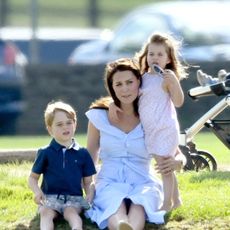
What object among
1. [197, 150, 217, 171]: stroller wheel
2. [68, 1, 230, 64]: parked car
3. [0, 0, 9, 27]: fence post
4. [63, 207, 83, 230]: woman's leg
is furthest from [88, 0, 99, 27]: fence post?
[63, 207, 83, 230]: woman's leg

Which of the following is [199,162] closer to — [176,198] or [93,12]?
[176,198]

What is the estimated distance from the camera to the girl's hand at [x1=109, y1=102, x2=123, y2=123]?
9.27 metres

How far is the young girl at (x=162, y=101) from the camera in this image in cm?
909

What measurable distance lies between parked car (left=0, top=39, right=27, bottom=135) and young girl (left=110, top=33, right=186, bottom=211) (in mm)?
12575

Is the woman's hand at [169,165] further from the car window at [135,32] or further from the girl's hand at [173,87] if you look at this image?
the car window at [135,32]

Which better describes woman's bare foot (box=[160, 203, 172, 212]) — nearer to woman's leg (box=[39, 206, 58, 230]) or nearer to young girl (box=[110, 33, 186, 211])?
young girl (box=[110, 33, 186, 211])

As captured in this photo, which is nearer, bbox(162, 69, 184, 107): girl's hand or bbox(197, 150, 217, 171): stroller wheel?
bbox(162, 69, 184, 107): girl's hand

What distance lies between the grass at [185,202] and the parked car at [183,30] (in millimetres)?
10750

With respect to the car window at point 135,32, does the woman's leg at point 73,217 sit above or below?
below

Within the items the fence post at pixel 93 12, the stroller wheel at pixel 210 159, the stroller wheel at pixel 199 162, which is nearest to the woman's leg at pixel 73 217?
the stroller wheel at pixel 199 162

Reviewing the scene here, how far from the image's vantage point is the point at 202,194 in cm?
976

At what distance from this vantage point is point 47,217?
8961 millimetres

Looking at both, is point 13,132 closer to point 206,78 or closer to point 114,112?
point 206,78

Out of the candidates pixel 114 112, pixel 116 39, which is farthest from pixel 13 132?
pixel 114 112
